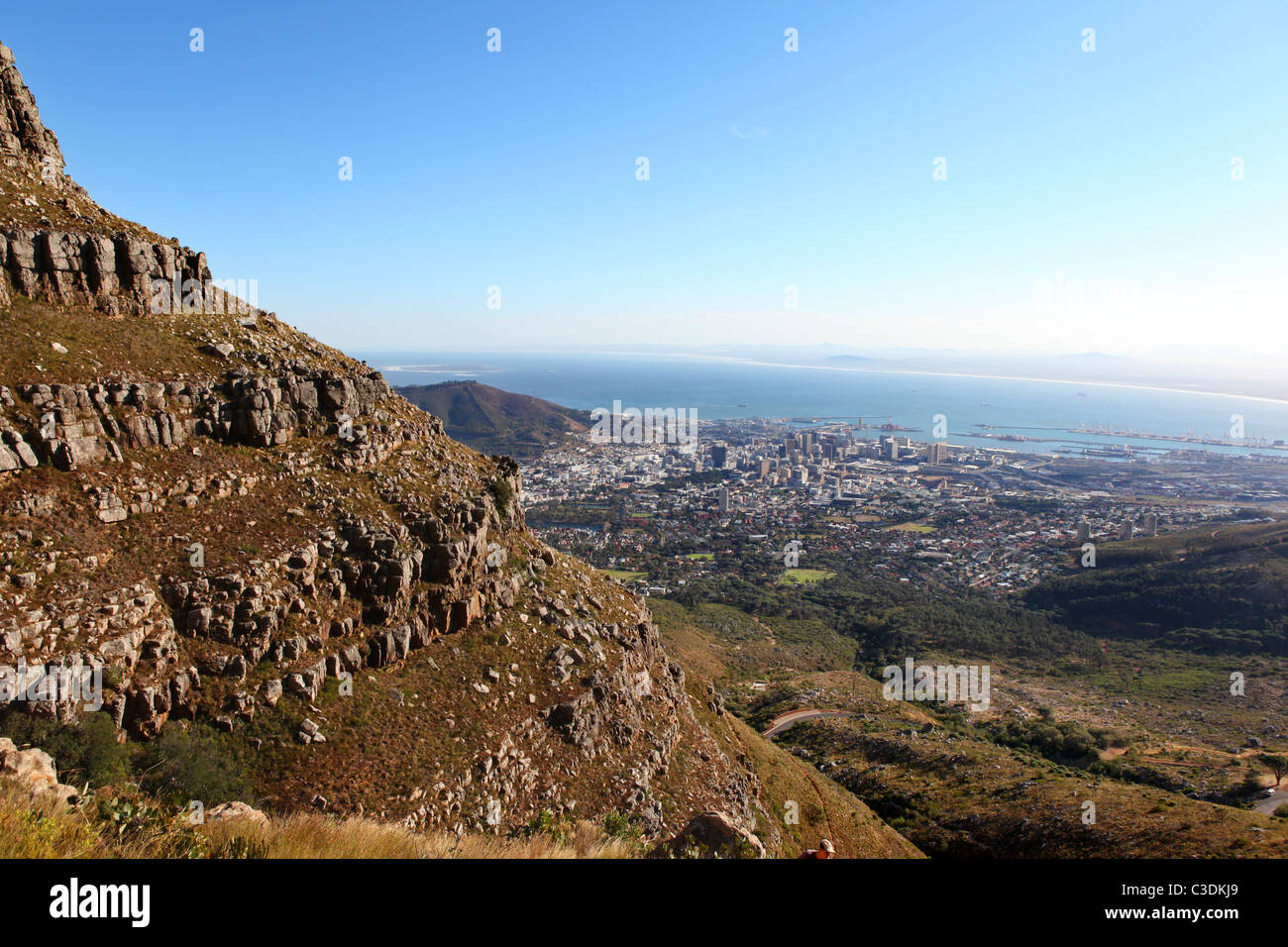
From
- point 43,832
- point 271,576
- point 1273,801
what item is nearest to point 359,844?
point 43,832

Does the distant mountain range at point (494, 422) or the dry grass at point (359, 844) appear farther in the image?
the distant mountain range at point (494, 422)

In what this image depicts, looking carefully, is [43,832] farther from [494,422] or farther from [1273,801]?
[494,422]

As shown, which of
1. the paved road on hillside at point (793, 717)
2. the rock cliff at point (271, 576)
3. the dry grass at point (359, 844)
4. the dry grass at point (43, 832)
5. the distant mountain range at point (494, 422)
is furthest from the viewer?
the distant mountain range at point (494, 422)

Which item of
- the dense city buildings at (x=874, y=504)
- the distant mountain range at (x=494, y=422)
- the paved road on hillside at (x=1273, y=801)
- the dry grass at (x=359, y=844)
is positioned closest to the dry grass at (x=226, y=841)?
the dry grass at (x=359, y=844)

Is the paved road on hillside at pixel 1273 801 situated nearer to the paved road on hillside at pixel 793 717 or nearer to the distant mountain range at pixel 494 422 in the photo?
the paved road on hillside at pixel 793 717

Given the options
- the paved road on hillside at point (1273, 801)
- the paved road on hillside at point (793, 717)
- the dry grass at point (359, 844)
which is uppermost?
the dry grass at point (359, 844)

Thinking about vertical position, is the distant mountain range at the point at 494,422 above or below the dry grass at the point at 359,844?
above

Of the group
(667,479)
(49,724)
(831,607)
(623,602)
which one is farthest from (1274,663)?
(667,479)
